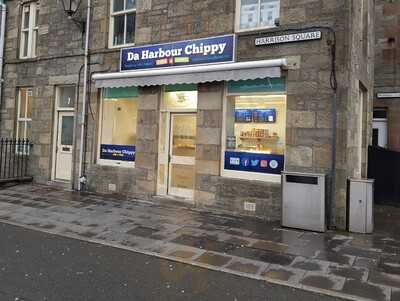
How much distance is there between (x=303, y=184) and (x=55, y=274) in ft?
14.9

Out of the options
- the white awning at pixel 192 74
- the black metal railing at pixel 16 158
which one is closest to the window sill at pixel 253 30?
the white awning at pixel 192 74

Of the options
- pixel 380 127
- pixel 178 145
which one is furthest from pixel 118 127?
pixel 380 127

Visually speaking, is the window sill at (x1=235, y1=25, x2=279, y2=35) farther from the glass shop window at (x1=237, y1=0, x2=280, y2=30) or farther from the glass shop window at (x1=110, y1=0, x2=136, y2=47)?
the glass shop window at (x1=110, y1=0, x2=136, y2=47)

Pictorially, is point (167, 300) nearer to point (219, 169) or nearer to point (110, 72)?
point (219, 169)

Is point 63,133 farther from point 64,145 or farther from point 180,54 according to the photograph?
point 180,54

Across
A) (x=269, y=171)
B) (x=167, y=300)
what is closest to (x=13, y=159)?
(x=269, y=171)

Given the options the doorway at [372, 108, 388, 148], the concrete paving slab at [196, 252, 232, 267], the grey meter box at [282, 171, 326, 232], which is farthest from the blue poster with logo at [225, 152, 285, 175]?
the doorway at [372, 108, 388, 148]

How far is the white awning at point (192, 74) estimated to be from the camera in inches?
311

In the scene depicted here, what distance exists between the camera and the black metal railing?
40.4ft

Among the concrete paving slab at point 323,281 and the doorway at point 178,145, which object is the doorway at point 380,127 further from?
the concrete paving slab at point 323,281

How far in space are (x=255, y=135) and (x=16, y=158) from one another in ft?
26.5

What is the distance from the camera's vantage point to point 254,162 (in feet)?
27.9

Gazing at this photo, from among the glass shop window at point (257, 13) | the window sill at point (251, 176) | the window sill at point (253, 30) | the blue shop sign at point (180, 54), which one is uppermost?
the glass shop window at point (257, 13)

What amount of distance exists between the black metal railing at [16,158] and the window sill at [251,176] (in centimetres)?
662
